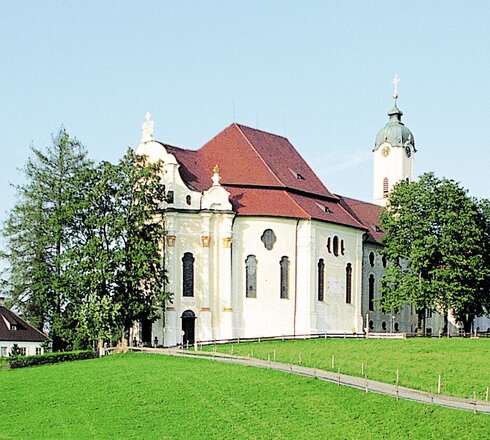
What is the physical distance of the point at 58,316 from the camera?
6475 cm

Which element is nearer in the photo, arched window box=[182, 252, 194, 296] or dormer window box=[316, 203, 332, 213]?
arched window box=[182, 252, 194, 296]

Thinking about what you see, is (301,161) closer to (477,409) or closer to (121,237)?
(121,237)

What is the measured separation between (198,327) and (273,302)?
6.14m

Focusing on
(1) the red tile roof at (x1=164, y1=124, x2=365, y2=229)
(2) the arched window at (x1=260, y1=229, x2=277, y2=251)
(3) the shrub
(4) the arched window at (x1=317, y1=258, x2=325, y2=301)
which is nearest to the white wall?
(3) the shrub

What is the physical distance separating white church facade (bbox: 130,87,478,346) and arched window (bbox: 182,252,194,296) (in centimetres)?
7

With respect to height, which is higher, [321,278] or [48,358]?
[321,278]

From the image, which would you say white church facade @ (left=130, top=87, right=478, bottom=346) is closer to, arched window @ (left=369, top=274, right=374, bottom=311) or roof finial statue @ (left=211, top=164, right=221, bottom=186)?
roof finial statue @ (left=211, top=164, right=221, bottom=186)

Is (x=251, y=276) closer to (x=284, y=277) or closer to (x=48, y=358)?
(x=284, y=277)

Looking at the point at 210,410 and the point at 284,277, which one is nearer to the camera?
the point at 210,410

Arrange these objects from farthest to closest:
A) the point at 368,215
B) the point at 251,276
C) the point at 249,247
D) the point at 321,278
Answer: the point at 368,215
the point at 321,278
the point at 249,247
the point at 251,276

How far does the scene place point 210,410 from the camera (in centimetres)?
4022

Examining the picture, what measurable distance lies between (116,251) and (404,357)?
780 inches

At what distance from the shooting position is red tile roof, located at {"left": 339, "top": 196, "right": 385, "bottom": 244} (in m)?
85.2

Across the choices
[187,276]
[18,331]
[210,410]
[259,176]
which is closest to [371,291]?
[259,176]
